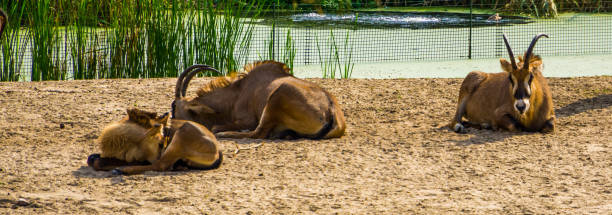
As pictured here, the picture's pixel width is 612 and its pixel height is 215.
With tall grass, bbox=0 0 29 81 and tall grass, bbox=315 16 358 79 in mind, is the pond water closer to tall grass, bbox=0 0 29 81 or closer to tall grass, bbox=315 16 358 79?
tall grass, bbox=315 16 358 79

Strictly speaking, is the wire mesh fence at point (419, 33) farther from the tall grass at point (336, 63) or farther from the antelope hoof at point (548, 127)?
the antelope hoof at point (548, 127)

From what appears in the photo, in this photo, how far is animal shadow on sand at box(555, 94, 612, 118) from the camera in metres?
8.04

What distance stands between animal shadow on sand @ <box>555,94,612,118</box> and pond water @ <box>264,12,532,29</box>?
378 inches

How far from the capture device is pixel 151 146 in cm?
537

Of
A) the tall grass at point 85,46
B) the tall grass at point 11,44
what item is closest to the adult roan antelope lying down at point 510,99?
the tall grass at point 85,46

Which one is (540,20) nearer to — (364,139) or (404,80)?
(404,80)

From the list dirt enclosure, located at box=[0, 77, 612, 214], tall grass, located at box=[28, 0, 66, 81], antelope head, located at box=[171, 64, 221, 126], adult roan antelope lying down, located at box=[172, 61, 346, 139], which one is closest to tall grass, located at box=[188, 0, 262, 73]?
dirt enclosure, located at box=[0, 77, 612, 214]

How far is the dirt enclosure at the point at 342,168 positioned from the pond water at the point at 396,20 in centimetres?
1010

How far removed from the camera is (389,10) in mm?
20641

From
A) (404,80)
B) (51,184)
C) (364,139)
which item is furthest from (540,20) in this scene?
(51,184)

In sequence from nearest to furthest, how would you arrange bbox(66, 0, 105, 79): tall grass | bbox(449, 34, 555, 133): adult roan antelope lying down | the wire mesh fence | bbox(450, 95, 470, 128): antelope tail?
bbox(449, 34, 555, 133): adult roan antelope lying down, bbox(450, 95, 470, 128): antelope tail, bbox(66, 0, 105, 79): tall grass, the wire mesh fence

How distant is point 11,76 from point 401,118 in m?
5.11

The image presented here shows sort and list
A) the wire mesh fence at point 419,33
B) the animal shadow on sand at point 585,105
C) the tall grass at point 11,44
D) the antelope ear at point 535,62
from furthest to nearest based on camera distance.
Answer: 1. the wire mesh fence at point 419,33
2. the tall grass at point 11,44
3. the animal shadow on sand at point 585,105
4. the antelope ear at point 535,62

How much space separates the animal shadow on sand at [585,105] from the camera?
8039mm
